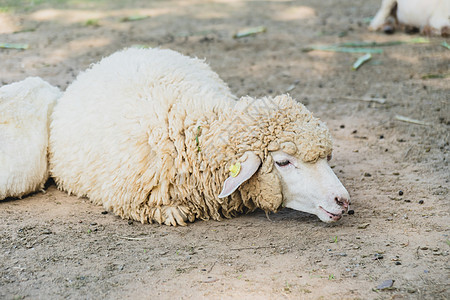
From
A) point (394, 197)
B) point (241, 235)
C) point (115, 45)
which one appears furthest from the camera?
point (115, 45)

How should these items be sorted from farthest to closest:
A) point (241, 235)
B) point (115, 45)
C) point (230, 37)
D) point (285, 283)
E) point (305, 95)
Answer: point (230, 37), point (115, 45), point (305, 95), point (241, 235), point (285, 283)

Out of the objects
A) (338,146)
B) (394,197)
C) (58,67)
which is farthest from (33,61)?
(394,197)

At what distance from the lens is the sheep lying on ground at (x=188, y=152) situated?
3953 mm

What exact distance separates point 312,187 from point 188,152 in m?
0.93

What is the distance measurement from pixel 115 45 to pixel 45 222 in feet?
14.9

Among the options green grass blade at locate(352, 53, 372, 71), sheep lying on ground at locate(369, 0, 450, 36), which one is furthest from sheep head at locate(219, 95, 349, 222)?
sheep lying on ground at locate(369, 0, 450, 36)

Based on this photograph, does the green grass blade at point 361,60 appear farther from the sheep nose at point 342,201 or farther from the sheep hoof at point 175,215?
the sheep hoof at point 175,215

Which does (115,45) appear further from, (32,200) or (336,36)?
(32,200)

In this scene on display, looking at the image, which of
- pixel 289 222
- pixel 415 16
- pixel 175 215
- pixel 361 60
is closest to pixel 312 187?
pixel 289 222

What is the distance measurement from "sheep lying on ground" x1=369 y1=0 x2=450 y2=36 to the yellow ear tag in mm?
5812

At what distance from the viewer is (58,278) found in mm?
3449

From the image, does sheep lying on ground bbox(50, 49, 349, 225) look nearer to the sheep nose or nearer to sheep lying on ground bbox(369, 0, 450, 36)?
the sheep nose

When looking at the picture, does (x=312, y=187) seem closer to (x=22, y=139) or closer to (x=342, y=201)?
(x=342, y=201)

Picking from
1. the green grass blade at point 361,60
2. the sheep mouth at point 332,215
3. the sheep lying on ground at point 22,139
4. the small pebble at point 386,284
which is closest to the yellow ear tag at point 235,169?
the sheep mouth at point 332,215
